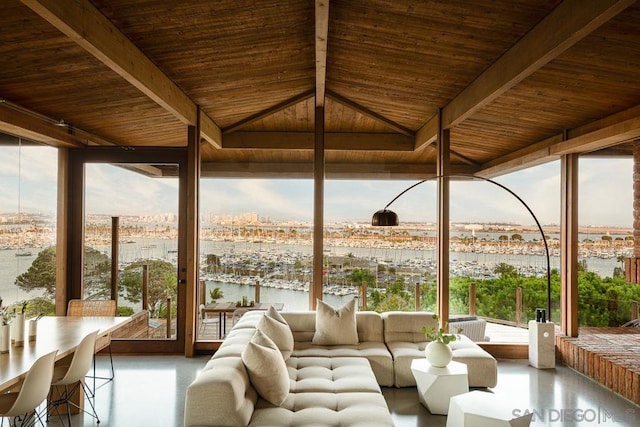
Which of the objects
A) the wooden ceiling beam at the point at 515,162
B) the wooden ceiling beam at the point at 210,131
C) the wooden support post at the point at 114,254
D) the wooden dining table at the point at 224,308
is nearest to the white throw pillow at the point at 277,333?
the wooden dining table at the point at 224,308

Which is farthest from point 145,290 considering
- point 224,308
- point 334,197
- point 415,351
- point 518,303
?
point 518,303

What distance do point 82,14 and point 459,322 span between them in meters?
5.21

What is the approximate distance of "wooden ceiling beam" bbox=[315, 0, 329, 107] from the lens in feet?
11.8

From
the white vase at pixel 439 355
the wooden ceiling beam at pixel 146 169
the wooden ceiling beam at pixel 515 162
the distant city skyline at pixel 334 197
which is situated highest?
the wooden ceiling beam at pixel 515 162

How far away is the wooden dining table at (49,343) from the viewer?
→ 3.02m

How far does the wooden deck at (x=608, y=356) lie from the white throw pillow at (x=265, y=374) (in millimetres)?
3338

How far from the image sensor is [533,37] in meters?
3.61

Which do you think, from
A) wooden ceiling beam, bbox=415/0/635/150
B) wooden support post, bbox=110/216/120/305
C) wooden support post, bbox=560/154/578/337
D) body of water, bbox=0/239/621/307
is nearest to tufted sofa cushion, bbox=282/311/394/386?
body of water, bbox=0/239/621/307

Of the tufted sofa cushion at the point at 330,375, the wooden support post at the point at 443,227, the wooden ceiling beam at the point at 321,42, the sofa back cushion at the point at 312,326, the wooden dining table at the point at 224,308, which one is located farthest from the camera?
the wooden dining table at the point at 224,308

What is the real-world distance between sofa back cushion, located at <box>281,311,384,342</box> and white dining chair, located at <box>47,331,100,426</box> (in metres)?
2.12

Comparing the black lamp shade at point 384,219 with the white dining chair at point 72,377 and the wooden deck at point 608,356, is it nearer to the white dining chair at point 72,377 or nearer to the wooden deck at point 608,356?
the wooden deck at point 608,356

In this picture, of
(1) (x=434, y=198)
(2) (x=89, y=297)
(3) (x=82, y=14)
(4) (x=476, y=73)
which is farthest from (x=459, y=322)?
(3) (x=82, y=14)

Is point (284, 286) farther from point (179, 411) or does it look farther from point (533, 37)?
point (533, 37)

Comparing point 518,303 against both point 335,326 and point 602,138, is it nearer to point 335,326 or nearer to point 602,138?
point 602,138
